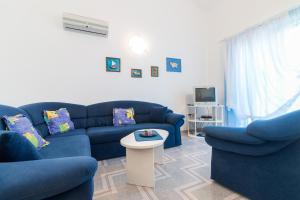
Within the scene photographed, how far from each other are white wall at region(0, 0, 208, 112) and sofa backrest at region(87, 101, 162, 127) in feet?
0.63

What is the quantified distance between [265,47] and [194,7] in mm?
2193

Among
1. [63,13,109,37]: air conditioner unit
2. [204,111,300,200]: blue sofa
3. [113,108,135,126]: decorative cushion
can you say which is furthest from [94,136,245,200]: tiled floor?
[63,13,109,37]: air conditioner unit

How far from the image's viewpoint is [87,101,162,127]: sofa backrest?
294 centimetres

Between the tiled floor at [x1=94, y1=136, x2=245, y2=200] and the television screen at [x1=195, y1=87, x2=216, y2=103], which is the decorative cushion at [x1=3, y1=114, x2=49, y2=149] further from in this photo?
the television screen at [x1=195, y1=87, x2=216, y2=103]

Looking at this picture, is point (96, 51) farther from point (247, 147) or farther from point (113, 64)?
point (247, 147)

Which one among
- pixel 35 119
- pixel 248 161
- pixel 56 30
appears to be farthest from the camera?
pixel 56 30

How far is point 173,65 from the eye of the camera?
154 inches

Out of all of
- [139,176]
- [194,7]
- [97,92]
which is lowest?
[139,176]

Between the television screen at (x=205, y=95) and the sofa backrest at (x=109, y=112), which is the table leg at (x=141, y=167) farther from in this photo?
the television screen at (x=205, y=95)

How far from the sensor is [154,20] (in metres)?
3.65

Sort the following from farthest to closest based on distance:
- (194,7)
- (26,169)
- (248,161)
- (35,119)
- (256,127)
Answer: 1. (194,7)
2. (35,119)
3. (248,161)
4. (256,127)
5. (26,169)

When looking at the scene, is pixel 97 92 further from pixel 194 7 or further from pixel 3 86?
pixel 194 7

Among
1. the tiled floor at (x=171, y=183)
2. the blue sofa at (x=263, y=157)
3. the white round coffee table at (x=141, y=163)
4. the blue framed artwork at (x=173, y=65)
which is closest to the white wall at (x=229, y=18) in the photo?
the blue framed artwork at (x=173, y=65)

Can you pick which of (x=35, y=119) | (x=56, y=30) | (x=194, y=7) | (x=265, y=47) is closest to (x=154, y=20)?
(x=194, y=7)
